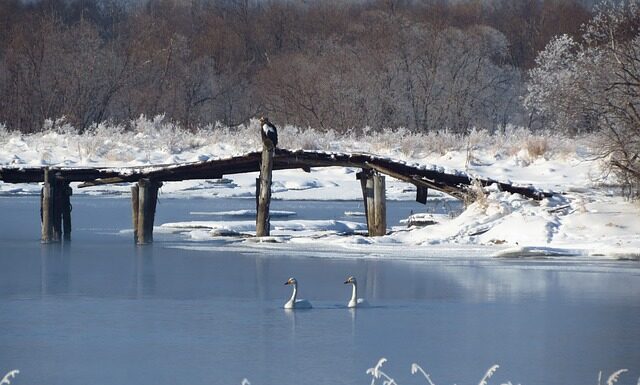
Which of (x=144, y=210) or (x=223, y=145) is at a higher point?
(x=223, y=145)

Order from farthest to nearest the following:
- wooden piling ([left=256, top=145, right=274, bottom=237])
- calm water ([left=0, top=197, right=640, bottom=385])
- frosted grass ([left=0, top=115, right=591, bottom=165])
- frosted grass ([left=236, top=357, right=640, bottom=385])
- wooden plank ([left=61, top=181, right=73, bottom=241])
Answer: frosted grass ([left=0, top=115, right=591, bottom=165]) < wooden plank ([left=61, top=181, right=73, bottom=241]) < wooden piling ([left=256, top=145, right=274, bottom=237]) < calm water ([left=0, top=197, right=640, bottom=385]) < frosted grass ([left=236, top=357, right=640, bottom=385])

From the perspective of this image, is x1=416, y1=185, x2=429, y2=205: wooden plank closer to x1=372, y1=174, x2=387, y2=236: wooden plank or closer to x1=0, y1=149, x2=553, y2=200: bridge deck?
x1=0, y1=149, x2=553, y2=200: bridge deck

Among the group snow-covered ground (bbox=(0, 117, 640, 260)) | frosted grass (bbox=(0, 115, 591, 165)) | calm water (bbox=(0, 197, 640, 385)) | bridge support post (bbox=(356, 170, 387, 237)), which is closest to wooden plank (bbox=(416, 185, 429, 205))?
snow-covered ground (bbox=(0, 117, 640, 260))

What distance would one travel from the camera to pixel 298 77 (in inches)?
2088

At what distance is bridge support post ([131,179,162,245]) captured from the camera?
2245 centimetres

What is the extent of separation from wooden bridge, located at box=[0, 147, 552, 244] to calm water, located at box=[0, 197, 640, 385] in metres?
2.16

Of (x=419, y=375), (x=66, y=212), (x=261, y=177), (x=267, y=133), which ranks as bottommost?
(x=419, y=375)

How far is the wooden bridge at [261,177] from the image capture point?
22.5m

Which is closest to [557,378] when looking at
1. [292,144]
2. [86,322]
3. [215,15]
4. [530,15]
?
[86,322]

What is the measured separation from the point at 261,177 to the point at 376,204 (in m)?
1.96

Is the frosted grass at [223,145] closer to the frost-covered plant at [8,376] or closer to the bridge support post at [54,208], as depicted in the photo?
the bridge support post at [54,208]

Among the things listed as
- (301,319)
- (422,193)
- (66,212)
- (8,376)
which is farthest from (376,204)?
(8,376)

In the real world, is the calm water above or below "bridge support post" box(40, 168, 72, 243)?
below

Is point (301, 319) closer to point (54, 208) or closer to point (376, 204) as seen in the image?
point (376, 204)
